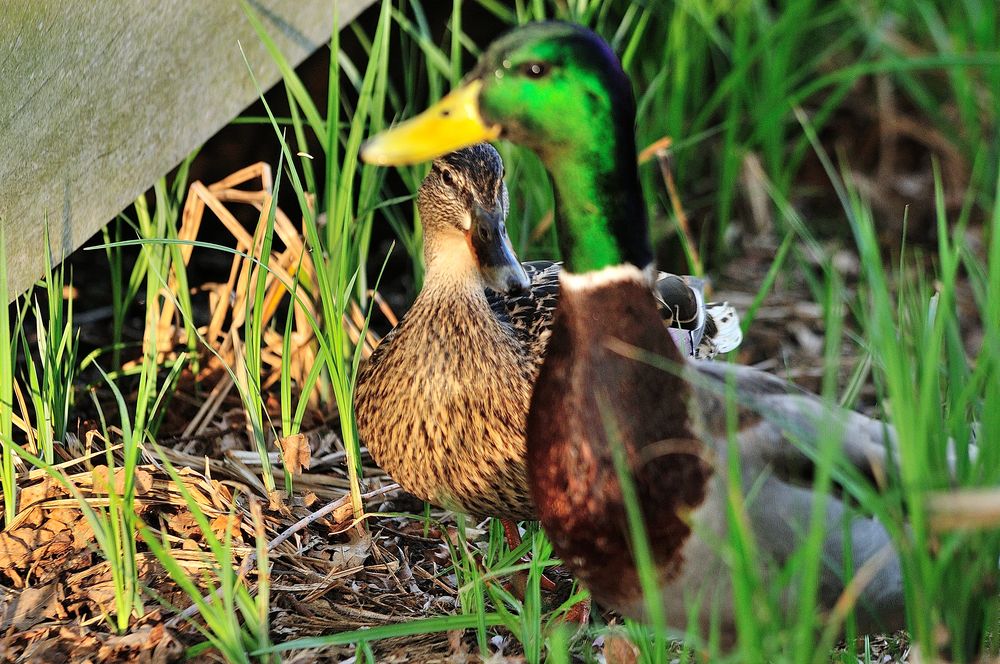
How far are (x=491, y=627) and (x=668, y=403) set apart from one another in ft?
2.45

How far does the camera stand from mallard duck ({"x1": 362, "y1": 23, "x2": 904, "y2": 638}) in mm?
1892

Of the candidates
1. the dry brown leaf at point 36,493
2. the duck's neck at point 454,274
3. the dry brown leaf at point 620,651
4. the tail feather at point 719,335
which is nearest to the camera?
the dry brown leaf at point 620,651

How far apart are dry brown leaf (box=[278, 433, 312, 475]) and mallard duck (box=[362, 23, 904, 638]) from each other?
93cm

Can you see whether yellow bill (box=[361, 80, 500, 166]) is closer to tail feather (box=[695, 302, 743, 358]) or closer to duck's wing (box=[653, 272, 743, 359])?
duck's wing (box=[653, 272, 743, 359])

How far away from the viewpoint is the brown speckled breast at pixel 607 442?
6.24ft

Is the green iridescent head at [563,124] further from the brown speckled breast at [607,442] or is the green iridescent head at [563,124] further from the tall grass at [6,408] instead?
the tall grass at [6,408]

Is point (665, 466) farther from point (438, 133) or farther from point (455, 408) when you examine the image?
point (455, 408)

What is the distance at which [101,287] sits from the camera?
142 inches

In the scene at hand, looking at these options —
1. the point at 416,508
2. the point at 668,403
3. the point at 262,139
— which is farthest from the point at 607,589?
the point at 262,139

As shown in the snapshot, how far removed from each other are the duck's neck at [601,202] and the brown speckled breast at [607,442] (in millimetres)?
53

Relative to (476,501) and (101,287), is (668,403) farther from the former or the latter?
(101,287)

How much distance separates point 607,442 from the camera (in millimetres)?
1921

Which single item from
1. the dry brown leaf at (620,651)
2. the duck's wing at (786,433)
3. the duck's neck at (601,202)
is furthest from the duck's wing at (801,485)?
the dry brown leaf at (620,651)

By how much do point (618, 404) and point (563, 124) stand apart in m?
0.44
